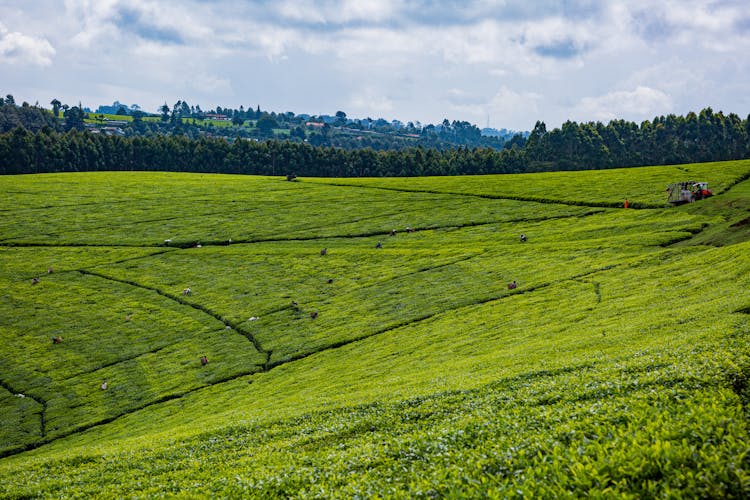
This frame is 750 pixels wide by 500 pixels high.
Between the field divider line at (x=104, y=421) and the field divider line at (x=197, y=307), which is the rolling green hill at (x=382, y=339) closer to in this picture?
the field divider line at (x=104, y=421)

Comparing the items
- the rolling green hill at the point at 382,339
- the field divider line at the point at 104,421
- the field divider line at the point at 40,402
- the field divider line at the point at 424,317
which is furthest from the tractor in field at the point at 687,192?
the field divider line at the point at 40,402

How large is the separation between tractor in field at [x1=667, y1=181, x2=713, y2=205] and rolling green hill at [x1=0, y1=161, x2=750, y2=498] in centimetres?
338

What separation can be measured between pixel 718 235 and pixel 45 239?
110935 mm

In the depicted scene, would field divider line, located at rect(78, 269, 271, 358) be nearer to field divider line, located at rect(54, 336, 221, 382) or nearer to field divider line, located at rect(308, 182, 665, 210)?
field divider line, located at rect(54, 336, 221, 382)

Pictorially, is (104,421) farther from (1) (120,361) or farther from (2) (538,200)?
(2) (538,200)

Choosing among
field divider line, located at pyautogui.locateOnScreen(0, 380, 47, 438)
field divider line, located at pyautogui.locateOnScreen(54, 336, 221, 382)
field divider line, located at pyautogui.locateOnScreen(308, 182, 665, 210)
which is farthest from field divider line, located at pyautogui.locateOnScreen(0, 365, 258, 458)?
field divider line, located at pyautogui.locateOnScreen(308, 182, 665, 210)

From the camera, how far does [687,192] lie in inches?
3654

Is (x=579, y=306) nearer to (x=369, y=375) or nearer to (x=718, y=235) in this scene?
(x=369, y=375)

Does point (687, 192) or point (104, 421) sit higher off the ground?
point (687, 192)

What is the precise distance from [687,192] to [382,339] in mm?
62795

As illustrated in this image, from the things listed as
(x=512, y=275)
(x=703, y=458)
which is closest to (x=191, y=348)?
(x=512, y=275)

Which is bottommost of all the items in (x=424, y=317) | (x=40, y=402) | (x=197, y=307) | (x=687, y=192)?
(x=40, y=402)

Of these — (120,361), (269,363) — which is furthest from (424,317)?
(120,361)

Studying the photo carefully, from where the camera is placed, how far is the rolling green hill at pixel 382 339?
752 inches
